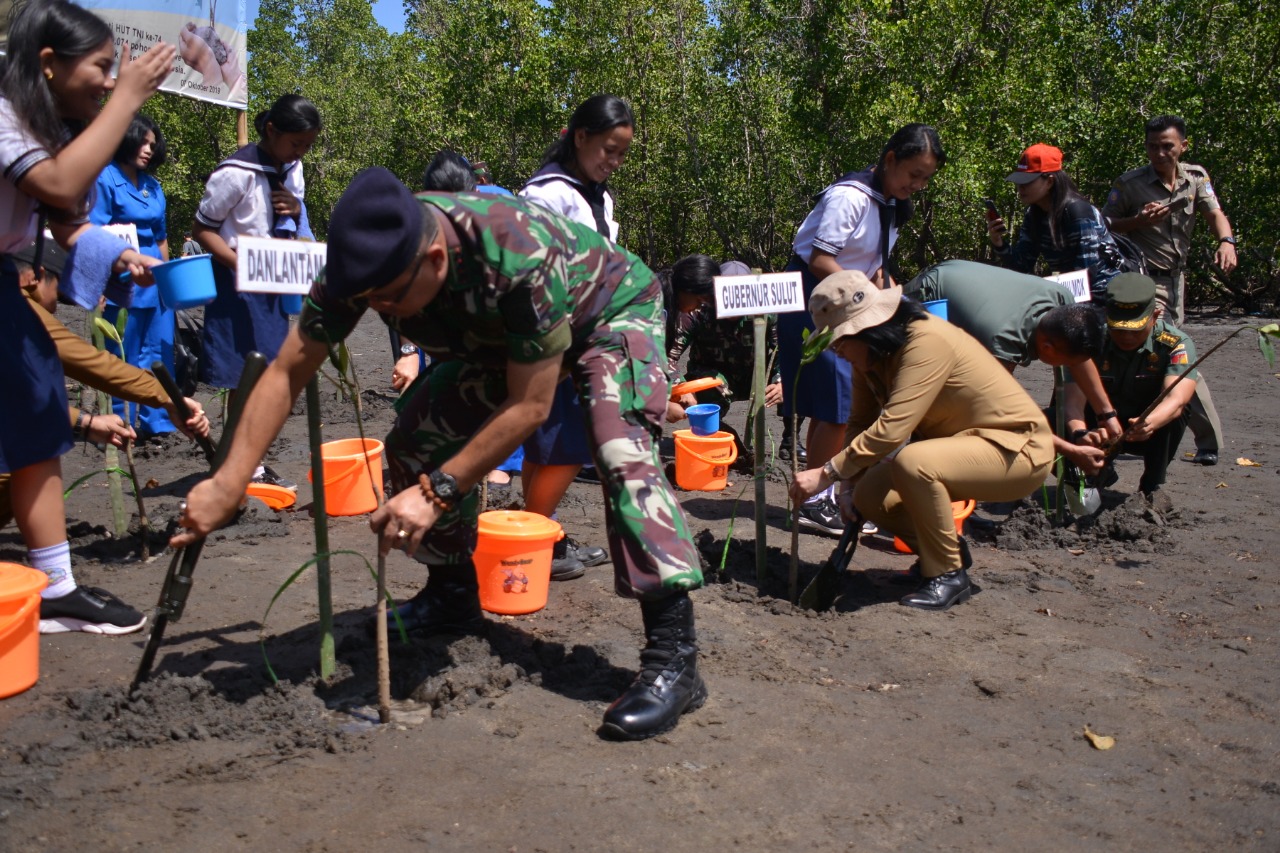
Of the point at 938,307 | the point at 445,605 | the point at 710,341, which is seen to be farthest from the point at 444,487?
the point at 710,341

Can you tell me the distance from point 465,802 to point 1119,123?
38.0 ft

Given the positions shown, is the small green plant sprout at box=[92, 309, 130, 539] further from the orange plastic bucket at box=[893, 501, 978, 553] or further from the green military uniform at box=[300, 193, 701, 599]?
the orange plastic bucket at box=[893, 501, 978, 553]

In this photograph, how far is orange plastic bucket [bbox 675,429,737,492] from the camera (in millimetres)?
5910

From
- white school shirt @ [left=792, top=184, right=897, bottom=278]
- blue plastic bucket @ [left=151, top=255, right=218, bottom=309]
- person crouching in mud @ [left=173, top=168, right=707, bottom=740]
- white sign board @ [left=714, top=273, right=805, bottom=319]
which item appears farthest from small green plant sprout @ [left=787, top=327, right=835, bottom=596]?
blue plastic bucket @ [left=151, top=255, right=218, bottom=309]

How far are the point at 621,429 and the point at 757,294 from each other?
53.7 inches

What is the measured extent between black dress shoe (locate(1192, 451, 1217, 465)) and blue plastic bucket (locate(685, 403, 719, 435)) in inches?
121

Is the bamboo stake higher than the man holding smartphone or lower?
lower

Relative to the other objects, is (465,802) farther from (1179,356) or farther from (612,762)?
(1179,356)

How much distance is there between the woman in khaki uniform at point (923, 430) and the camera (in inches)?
153

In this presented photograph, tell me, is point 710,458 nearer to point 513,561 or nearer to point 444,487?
point 513,561

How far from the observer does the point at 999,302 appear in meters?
4.98

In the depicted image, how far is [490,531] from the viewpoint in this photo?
375cm

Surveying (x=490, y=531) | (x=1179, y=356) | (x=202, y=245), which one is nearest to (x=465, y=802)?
(x=490, y=531)

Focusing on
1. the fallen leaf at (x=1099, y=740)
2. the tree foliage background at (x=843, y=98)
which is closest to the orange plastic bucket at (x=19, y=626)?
the fallen leaf at (x=1099, y=740)
